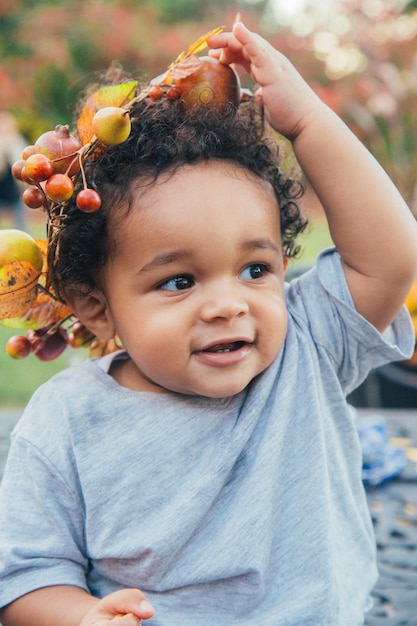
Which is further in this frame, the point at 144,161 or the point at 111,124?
the point at 144,161

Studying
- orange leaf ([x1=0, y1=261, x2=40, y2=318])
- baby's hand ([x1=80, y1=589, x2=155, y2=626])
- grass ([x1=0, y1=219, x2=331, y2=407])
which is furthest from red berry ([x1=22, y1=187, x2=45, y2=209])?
grass ([x1=0, y1=219, x2=331, y2=407])

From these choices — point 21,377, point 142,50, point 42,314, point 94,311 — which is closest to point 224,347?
point 94,311

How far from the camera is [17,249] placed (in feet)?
3.92

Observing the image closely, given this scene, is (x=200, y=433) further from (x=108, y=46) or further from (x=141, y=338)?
(x=108, y=46)

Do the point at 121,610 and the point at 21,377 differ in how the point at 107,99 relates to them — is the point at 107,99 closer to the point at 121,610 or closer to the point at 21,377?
the point at 121,610

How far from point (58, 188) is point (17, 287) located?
0.68 feet

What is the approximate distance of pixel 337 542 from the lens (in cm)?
128

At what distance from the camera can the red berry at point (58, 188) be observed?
3.55 ft

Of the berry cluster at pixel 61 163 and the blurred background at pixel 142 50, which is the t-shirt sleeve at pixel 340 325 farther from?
the blurred background at pixel 142 50

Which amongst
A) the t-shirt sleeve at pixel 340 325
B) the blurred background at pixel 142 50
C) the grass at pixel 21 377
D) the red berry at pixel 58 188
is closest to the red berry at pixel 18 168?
the red berry at pixel 58 188

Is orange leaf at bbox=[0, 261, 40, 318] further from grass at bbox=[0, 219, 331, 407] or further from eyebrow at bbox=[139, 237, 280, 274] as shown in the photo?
grass at bbox=[0, 219, 331, 407]

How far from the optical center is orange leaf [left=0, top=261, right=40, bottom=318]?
1.19 meters

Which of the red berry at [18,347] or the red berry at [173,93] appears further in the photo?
the red berry at [18,347]

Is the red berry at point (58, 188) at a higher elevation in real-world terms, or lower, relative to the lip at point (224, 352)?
higher
